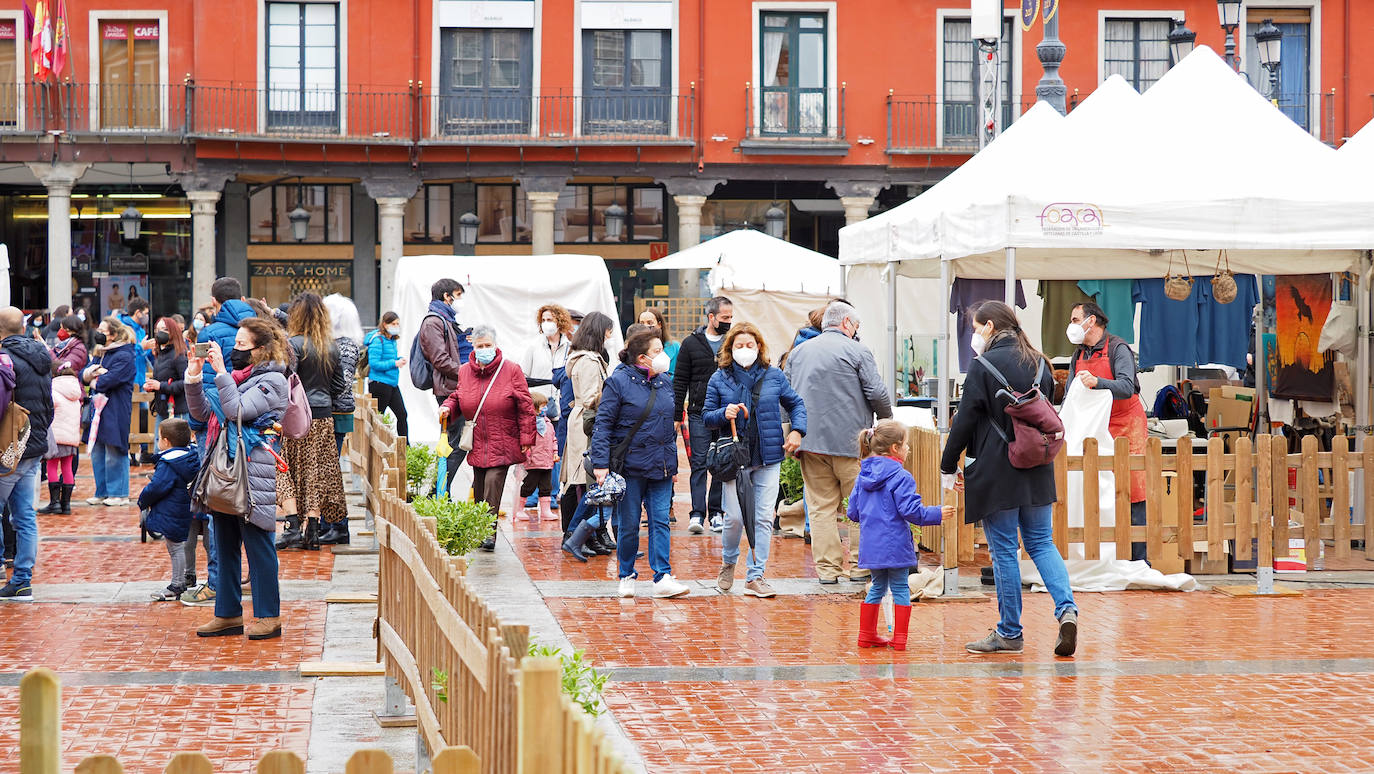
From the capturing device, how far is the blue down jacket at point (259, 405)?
7977 mm

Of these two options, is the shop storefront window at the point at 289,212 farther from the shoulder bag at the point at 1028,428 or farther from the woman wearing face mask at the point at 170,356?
the shoulder bag at the point at 1028,428

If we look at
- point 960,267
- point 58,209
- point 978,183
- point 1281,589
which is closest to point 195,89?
point 58,209

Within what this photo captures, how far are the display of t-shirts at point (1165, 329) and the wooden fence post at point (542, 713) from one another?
10.9 metres

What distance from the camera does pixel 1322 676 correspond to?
739 centimetres

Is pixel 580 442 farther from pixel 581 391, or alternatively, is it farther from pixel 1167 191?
pixel 1167 191

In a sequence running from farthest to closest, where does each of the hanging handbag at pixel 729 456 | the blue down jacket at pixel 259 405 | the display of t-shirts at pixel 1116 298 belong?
the display of t-shirts at pixel 1116 298 → the hanging handbag at pixel 729 456 → the blue down jacket at pixel 259 405

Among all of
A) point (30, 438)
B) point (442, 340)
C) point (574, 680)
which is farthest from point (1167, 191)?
point (30, 438)

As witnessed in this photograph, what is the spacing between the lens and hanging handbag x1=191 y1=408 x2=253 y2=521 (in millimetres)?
7879

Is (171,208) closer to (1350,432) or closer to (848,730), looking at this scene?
(1350,432)

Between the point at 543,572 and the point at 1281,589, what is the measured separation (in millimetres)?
4842

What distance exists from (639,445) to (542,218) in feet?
65.8

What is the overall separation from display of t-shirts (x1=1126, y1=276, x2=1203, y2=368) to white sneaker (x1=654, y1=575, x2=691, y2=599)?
18.9 ft

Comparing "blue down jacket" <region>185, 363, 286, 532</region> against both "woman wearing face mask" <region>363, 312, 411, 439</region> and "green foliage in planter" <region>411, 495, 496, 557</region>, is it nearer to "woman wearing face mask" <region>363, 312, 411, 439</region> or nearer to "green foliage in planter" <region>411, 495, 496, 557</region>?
"green foliage in planter" <region>411, 495, 496, 557</region>

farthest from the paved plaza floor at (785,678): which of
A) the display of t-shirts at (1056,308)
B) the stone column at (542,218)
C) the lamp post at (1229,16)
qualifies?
the stone column at (542,218)
